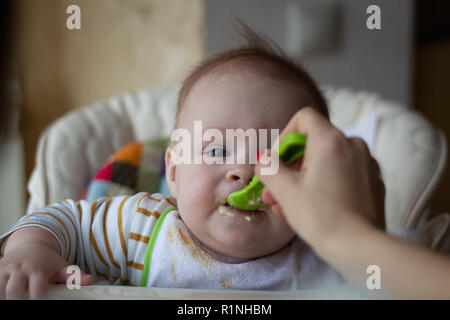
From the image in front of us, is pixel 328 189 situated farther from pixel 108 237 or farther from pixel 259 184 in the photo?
pixel 108 237

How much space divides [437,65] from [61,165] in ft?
4.74

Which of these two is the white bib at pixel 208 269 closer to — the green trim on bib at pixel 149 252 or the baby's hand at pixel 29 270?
the green trim on bib at pixel 149 252

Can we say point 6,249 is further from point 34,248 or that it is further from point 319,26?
point 319,26

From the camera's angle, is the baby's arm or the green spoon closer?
the green spoon

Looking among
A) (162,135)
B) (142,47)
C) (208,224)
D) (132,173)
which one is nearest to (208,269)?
(208,224)

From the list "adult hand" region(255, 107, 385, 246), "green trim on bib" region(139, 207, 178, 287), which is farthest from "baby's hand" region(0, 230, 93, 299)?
"adult hand" region(255, 107, 385, 246)

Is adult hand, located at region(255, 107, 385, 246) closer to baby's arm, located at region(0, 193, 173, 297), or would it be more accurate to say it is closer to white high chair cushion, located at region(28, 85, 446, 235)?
baby's arm, located at region(0, 193, 173, 297)

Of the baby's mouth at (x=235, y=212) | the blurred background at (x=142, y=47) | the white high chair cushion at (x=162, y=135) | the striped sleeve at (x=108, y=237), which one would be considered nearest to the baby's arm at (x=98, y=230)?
the striped sleeve at (x=108, y=237)

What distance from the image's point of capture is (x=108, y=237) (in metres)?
0.63

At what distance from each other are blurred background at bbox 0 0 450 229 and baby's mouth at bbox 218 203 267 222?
772 mm

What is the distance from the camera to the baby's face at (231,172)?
56 centimetres

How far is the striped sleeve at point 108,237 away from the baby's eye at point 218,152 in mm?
130

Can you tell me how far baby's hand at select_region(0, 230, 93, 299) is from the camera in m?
0.42
